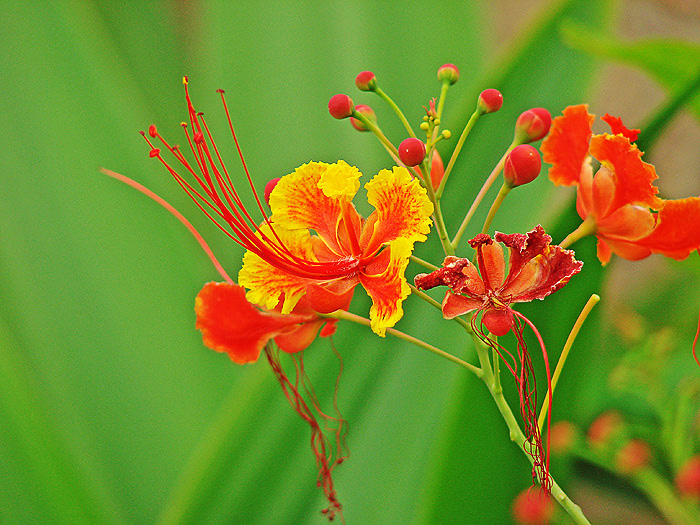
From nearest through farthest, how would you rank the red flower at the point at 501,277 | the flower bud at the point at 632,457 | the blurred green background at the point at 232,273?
the red flower at the point at 501,277
the blurred green background at the point at 232,273
the flower bud at the point at 632,457

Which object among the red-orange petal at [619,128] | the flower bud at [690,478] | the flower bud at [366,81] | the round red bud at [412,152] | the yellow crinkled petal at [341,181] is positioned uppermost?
the red-orange petal at [619,128]

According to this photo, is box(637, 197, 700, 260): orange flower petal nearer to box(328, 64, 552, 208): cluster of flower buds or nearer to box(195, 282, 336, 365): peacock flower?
box(328, 64, 552, 208): cluster of flower buds

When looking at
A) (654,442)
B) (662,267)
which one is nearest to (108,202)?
(654,442)

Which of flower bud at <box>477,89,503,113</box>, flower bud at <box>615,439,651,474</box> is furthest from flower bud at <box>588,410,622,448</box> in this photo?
flower bud at <box>477,89,503,113</box>

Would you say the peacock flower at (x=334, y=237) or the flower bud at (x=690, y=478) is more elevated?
the peacock flower at (x=334, y=237)

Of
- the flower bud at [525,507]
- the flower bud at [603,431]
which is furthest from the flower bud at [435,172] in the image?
the flower bud at [603,431]

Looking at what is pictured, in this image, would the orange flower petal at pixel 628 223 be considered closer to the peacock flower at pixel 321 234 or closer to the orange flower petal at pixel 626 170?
the orange flower petal at pixel 626 170
